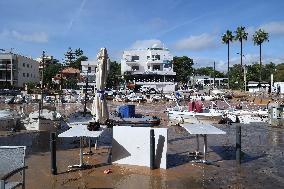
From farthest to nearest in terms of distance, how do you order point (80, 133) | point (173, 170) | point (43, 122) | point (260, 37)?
point (260, 37) → point (43, 122) → point (173, 170) → point (80, 133)

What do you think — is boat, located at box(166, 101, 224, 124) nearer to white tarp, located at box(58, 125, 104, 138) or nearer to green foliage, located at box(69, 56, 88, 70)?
white tarp, located at box(58, 125, 104, 138)

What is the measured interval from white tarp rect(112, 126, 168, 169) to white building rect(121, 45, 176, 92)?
86.9 meters

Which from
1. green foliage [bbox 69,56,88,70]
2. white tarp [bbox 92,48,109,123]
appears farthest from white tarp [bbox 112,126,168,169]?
green foliage [bbox 69,56,88,70]

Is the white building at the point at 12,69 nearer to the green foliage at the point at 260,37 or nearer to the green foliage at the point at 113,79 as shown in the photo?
the green foliage at the point at 113,79

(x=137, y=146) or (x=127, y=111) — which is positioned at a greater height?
(x=127, y=111)

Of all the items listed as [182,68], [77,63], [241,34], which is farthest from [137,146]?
[77,63]

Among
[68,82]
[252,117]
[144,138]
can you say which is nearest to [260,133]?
[252,117]

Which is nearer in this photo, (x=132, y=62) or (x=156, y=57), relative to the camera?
(x=156, y=57)

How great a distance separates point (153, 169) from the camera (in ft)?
37.4

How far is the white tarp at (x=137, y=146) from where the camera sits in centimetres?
1155

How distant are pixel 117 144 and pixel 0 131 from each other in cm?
1067

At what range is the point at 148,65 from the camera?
104062 mm

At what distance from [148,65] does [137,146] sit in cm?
9287

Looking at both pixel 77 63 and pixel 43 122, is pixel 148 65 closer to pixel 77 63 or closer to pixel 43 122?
pixel 77 63
